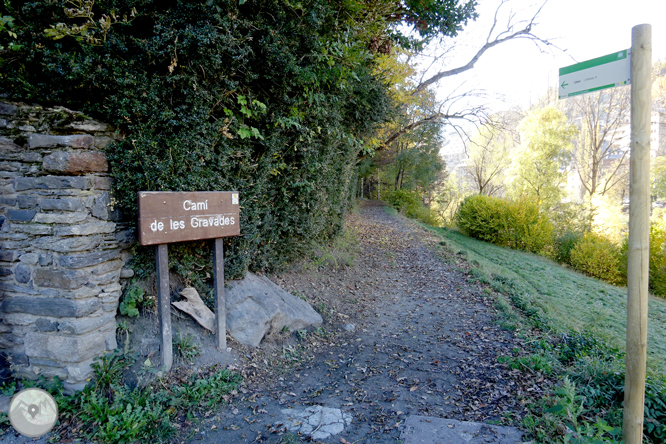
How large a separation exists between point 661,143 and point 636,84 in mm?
38387

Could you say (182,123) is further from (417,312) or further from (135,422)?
(417,312)

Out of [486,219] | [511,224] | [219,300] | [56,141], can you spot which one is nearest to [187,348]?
[219,300]

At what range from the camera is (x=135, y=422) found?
289 centimetres

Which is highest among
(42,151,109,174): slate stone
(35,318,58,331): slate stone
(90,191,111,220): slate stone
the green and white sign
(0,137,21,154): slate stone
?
the green and white sign

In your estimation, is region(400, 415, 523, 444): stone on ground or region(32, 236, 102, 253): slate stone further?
region(32, 236, 102, 253): slate stone

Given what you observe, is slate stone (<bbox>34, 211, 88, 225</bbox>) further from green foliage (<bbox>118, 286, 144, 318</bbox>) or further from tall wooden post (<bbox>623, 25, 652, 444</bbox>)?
tall wooden post (<bbox>623, 25, 652, 444</bbox>)

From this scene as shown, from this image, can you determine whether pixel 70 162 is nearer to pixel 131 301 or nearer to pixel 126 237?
pixel 126 237

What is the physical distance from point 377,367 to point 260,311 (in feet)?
5.41

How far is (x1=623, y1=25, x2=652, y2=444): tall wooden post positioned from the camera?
224cm

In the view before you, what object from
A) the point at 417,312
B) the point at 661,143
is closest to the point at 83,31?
the point at 417,312

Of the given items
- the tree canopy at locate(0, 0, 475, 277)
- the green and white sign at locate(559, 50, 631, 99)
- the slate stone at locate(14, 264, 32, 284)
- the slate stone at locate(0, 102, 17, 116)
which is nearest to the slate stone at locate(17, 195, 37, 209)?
the slate stone at locate(14, 264, 32, 284)

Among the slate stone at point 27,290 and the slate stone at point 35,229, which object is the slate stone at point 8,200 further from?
the slate stone at point 27,290

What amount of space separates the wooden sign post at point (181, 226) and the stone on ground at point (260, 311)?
265 millimetres

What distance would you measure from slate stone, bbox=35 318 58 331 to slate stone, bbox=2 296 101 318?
0.06m
